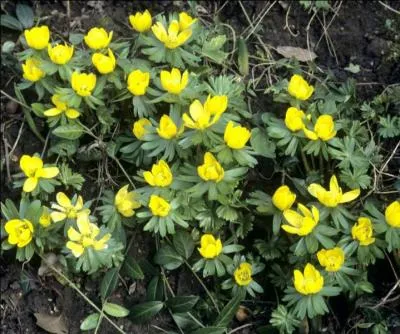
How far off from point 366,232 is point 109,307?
2.86 ft

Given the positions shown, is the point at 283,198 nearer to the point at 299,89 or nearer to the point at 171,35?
the point at 299,89

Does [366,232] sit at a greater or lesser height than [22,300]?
greater

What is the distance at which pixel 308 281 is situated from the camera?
7.17 ft

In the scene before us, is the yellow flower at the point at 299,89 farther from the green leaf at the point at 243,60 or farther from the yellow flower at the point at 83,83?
the yellow flower at the point at 83,83

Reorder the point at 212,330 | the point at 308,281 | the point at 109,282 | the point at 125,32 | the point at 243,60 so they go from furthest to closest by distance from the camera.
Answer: the point at 125,32 → the point at 243,60 → the point at 109,282 → the point at 212,330 → the point at 308,281

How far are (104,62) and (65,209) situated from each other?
491mm

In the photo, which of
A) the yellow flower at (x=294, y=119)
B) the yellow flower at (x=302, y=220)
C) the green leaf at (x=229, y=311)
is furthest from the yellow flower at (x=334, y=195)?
the green leaf at (x=229, y=311)

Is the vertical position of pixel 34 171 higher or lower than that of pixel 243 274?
higher

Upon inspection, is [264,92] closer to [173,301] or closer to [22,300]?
[173,301]

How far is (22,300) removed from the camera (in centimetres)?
253

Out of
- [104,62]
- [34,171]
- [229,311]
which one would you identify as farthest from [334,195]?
[34,171]

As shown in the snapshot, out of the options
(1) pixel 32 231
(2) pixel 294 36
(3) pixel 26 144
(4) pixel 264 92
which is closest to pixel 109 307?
(1) pixel 32 231

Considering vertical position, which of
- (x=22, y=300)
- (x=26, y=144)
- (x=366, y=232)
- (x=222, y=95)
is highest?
(x=222, y=95)

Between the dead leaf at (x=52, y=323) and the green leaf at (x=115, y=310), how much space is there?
166 mm
